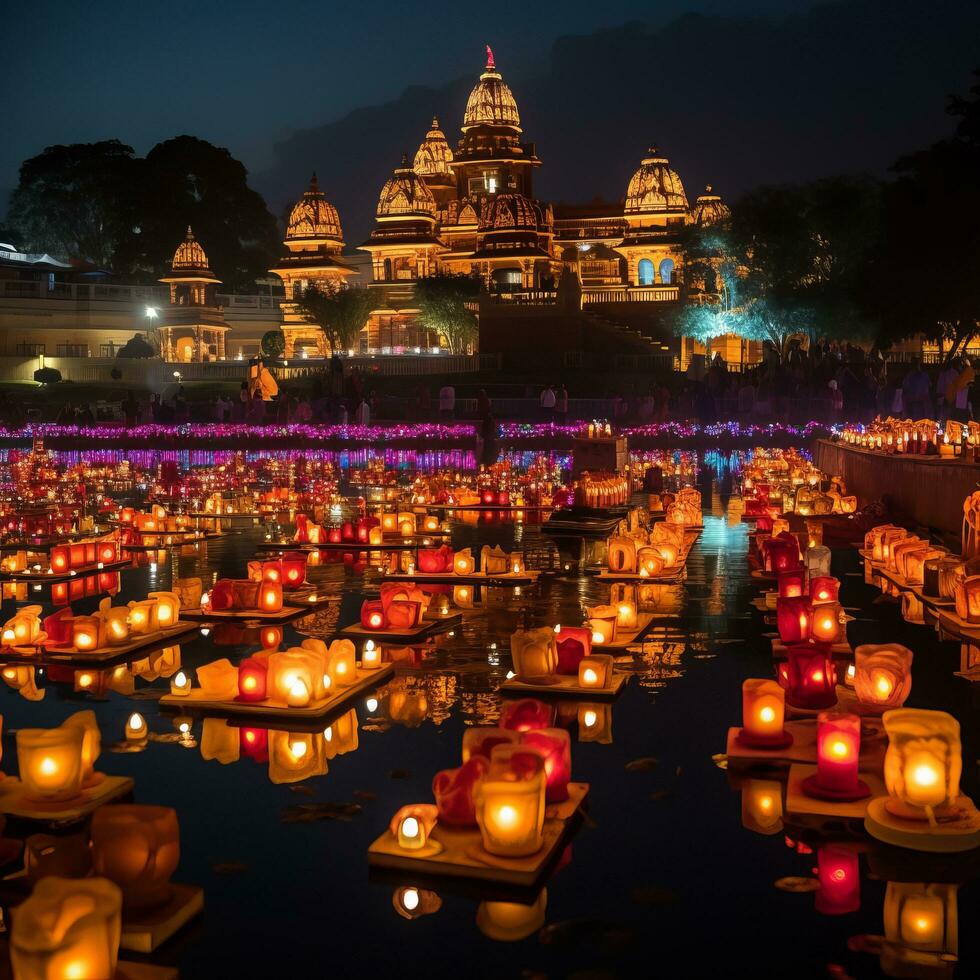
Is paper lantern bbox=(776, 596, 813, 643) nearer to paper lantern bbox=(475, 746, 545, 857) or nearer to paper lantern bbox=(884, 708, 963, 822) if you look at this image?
paper lantern bbox=(884, 708, 963, 822)

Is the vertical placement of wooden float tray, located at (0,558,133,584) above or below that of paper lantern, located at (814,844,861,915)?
above

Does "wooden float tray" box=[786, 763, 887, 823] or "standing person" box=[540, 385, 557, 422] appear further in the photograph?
"standing person" box=[540, 385, 557, 422]

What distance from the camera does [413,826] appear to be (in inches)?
230

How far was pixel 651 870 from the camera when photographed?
5.83m

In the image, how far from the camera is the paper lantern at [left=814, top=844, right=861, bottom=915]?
5406mm

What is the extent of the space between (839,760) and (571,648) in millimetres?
2842

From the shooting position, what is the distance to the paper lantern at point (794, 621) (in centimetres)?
976

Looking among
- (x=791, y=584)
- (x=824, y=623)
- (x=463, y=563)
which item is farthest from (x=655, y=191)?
(x=824, y=623)

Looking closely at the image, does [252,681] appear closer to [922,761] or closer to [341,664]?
[341,664]

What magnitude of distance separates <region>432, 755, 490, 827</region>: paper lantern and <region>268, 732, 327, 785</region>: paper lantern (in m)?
1.31

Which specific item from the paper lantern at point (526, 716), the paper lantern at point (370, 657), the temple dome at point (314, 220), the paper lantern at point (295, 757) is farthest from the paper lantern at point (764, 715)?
the temple dome at point (314, 220)

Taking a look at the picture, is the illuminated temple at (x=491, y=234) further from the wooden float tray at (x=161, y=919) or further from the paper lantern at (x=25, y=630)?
the wooden float tray at (x=161, y=919)

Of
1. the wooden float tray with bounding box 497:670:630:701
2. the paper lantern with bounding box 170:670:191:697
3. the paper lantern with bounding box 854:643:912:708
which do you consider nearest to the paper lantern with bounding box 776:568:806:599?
the wooden float tray with bounding box 497:670:630:701

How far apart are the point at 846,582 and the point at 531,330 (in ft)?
150
